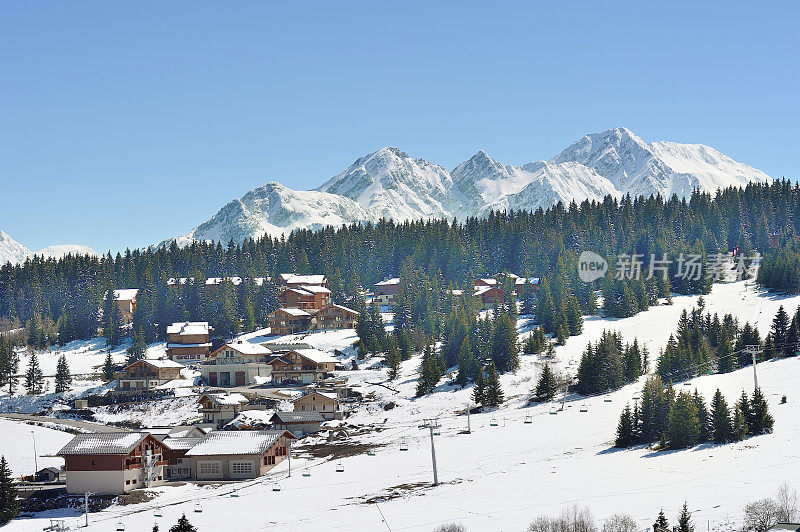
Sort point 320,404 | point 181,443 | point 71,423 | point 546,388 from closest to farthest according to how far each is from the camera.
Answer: point 181,443, point 546,388, point 320,404, point 71,423

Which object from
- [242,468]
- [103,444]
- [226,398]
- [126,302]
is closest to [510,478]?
[242,468]

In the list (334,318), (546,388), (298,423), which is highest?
(334,318)

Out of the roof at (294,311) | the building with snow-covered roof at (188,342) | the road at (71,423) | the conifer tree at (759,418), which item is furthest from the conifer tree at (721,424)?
the roof at (294,311)

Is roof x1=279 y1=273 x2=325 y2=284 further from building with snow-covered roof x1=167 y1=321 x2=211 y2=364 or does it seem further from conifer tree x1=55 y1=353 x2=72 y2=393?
conifer tree x1=55 y1=353 x2=72 y2=393

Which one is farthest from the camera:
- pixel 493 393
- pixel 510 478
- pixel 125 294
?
pixel 125 294

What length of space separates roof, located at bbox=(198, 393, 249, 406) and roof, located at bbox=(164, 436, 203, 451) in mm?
23319

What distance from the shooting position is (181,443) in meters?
80.0

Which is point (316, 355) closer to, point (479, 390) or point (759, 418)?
point (479, 390)

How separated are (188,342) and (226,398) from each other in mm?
41515

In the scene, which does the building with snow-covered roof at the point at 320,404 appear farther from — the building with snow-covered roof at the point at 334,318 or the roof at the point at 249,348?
the building with snow-covered roof at the point at 334,318

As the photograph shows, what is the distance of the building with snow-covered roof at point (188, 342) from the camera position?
462 feet

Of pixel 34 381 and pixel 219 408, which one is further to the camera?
pixel 34 381

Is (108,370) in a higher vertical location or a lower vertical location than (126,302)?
lower

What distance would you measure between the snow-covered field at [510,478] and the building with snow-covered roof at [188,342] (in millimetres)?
57065
